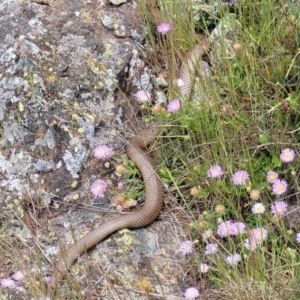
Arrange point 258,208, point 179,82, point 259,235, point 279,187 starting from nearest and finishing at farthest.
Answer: point 259,235 → point 258,208 → point 279,187 → point 179,82

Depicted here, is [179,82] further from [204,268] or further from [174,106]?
[204,268]

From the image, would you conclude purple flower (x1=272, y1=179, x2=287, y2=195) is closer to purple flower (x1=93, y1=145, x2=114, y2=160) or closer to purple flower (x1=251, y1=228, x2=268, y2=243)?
purple flower (x1=251, y1=228, x2=268, y2=243)

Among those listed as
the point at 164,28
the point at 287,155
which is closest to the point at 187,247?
the point at 287,155

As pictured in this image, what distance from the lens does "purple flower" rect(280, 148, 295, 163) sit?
10.4ft

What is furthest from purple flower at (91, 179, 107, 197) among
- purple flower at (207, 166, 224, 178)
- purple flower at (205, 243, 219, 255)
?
purple flower at (205, 243, 219, 255)

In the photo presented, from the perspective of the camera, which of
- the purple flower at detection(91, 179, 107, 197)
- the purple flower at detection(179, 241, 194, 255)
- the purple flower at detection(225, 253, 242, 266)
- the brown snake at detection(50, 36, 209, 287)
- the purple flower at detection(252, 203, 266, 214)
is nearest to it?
the purple flower at detection(225, 253, 242, 266)

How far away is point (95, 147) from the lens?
148 inches

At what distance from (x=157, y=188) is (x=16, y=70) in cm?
114

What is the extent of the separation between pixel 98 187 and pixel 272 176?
0.97m

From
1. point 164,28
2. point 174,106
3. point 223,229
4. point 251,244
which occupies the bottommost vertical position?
point 223,229

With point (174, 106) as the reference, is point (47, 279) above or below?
below

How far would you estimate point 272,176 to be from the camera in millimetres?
3166

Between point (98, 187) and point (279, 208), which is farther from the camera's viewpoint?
point (98, 187)

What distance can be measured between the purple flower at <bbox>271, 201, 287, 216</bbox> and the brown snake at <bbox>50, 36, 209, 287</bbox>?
67cm
